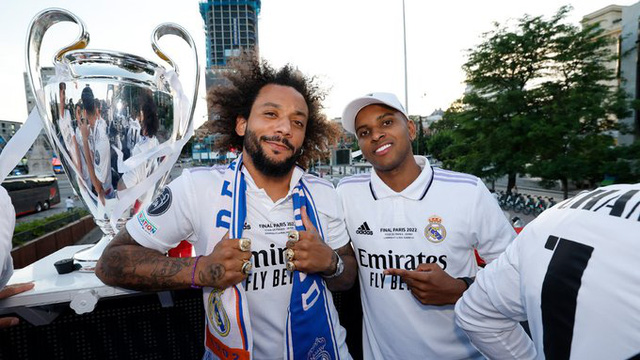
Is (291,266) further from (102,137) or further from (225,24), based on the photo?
(225,24)

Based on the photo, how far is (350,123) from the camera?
7.75 feet

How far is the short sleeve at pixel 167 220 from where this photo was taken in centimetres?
145

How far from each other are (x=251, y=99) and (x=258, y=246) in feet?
3.34

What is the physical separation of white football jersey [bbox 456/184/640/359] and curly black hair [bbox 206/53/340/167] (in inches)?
63.9

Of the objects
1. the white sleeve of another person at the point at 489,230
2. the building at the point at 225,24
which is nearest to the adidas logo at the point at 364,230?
the white sleeve of another person at the point at 489,230

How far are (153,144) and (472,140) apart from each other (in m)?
18.9

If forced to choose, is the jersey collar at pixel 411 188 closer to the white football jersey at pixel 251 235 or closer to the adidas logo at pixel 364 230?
the adidas logo at pixel 364 230

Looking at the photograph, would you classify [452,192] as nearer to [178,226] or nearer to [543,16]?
[178,226]

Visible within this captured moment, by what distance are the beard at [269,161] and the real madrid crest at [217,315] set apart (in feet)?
2.23

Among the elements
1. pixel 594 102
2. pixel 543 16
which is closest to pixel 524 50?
pixel 543 16

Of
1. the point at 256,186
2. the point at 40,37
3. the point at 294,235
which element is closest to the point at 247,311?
the point at 294,235

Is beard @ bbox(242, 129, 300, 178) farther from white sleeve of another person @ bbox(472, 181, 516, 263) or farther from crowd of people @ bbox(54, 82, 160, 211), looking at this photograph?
white sleeve of another person @ bbox(472, 181, 516, 263)

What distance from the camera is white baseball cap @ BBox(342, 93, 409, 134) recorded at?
2109mm

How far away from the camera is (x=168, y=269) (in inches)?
53.2
